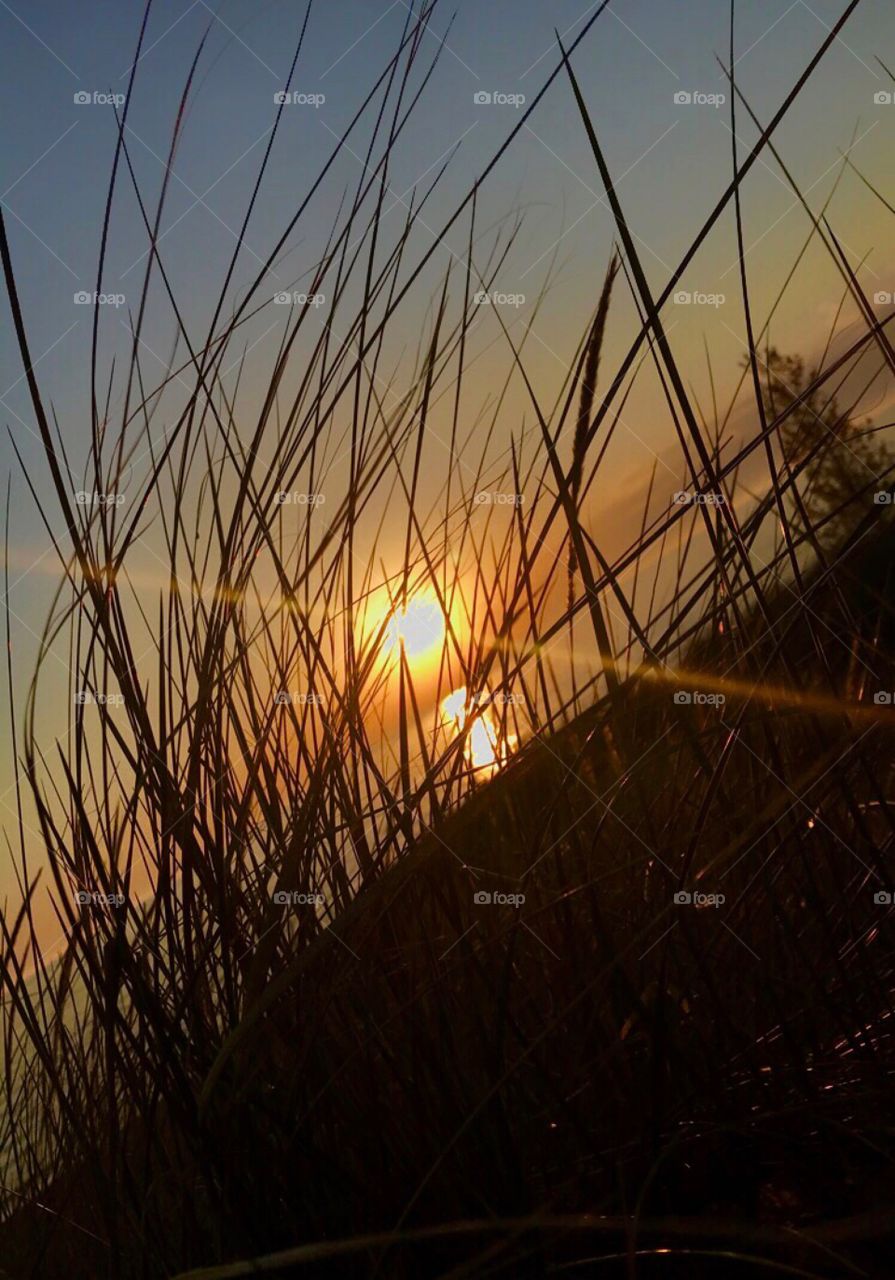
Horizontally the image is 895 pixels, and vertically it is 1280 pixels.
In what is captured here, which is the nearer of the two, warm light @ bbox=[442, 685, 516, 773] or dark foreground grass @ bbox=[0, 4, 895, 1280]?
dark foreground grass @ bbox=[0, 4, 895, 1280]

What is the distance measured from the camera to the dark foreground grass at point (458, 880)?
0.58 m

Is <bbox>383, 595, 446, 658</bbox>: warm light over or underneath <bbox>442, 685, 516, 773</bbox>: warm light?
Answer: over

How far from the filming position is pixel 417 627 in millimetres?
922

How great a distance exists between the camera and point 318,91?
46.1 inches

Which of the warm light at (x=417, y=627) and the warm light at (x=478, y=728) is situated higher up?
the warm light at (x=417, y=627)

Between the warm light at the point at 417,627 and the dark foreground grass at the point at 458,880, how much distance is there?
2 cm

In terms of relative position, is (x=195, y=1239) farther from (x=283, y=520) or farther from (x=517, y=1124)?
(x=283, y=520)

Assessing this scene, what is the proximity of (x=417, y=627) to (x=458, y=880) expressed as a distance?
254mm

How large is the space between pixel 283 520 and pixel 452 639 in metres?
0.20

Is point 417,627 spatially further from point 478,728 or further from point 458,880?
point 458,880

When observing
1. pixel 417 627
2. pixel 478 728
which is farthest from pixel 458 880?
pixel 417 627

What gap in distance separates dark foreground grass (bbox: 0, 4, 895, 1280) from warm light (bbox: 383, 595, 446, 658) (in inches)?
0.8

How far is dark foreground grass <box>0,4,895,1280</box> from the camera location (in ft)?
1.90

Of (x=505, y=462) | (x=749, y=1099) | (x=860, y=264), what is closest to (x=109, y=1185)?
(x=749, y=1099)
